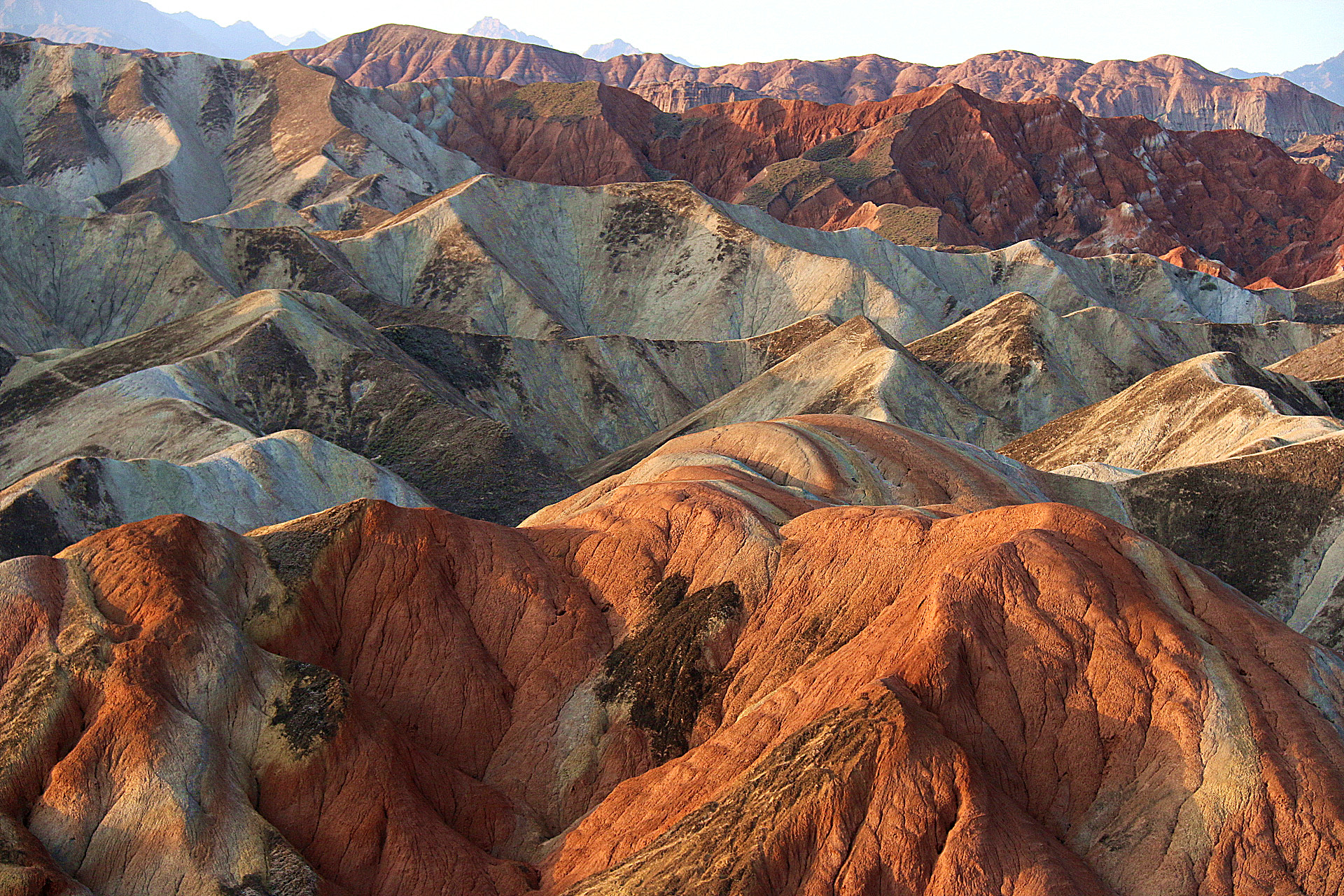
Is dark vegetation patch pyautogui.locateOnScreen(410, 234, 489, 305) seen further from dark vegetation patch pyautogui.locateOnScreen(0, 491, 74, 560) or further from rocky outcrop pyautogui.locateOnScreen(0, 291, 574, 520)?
dark vegetation patch pyautogui.locateOnScreen(0, 491, 74, 560)

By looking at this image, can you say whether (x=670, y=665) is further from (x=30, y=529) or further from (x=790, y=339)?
(x=790, y=339)

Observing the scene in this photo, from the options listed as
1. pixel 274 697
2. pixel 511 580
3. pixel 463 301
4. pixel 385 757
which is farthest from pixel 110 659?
pixel 463 301

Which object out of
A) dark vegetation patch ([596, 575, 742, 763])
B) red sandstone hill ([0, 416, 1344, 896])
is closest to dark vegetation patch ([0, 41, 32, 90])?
red sandstone hill ([0, 416, 1344, 896])

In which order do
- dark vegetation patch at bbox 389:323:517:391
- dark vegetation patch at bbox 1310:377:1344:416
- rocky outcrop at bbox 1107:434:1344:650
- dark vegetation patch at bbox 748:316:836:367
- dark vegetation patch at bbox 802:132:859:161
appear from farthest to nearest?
dark vegetation patch at bbox 802:132:859:161
dark vegetation patch at bbox 748:316:836:367
dark vegetation patch at bbox 389:323:517:391
dark vegetation patch at bbox 1310:377:1344:416
rocky outcrop at bbox 1107:434:1344:650

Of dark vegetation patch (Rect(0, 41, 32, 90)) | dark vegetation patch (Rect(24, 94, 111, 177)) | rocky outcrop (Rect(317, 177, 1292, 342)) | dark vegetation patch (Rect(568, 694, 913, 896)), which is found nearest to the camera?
dark vegetation patch (Rect(568, 694, 913, 896))

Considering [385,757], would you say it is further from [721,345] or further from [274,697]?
[721,345]

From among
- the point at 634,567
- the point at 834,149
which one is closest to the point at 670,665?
the point at 634,567
